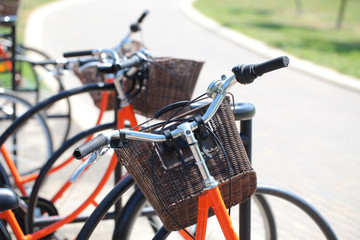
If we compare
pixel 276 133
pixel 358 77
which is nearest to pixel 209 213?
pixel 276 133

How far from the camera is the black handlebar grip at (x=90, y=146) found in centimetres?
156

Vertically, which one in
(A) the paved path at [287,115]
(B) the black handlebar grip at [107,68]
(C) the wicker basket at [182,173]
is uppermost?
(B) the black handlebar grip at [107,68]

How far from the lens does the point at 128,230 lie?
2354mm

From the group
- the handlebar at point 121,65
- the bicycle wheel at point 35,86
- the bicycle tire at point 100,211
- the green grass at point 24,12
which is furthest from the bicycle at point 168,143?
the green grass at point 24,12

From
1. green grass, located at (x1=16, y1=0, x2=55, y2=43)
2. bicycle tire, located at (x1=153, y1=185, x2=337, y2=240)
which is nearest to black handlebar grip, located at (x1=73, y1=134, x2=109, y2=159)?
bicycle tire, located at (x1=153, y1=185, x2=337, y2=240)

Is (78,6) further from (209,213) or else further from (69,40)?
(209,213)

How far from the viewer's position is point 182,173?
72.2 inches

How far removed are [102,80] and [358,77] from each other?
6734mm

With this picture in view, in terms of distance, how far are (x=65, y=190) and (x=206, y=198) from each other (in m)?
1.84

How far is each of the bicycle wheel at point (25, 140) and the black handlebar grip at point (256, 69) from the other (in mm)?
2708

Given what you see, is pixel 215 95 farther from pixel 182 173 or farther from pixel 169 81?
pixel 169 81

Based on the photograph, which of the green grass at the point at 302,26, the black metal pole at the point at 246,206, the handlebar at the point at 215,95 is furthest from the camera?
the green grass at the point at 302,26

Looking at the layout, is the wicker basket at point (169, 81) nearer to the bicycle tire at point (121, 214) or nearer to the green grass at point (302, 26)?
the bicycle tire at point (121, 214)

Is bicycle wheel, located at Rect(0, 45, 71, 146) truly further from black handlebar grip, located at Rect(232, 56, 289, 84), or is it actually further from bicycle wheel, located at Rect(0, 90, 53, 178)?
black handlebar grip, located at Rect(232, 56, 289, 84)
